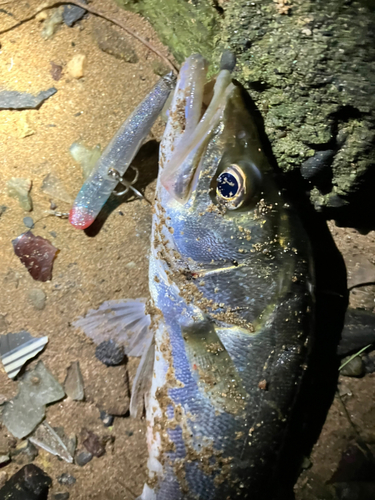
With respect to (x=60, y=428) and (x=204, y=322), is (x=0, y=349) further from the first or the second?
(x=204, y=322)

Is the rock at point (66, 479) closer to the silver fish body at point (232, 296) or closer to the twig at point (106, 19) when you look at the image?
the silver fish body at point (232, 296)

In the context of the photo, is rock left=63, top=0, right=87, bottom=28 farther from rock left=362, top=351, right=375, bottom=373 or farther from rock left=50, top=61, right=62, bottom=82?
rock left=362, top=351, right=375, bottom=373

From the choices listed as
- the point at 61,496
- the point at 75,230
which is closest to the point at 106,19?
the point at 75,230

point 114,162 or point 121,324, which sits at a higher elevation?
point 114,162

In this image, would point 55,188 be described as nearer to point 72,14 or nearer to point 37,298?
point 37,298

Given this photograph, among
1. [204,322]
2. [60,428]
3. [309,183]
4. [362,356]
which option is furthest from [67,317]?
[362,356]

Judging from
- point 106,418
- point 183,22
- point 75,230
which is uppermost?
point 183,22

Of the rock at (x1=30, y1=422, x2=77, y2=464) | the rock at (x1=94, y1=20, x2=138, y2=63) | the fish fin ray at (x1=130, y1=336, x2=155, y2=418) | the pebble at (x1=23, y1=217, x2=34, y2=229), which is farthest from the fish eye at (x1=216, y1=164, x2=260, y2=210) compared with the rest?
the rock at (x1=30, y1=422, x2=77, y2=464)
